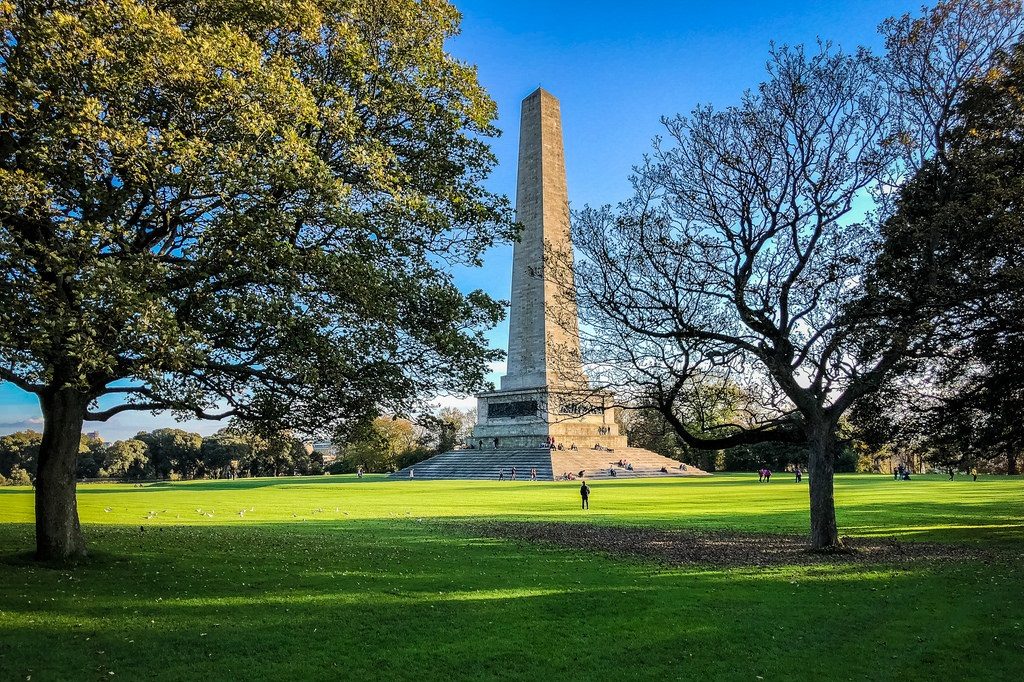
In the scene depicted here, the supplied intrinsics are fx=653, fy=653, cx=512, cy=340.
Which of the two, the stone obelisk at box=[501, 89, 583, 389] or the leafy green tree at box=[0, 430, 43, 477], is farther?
the leafy green tree at box=[0, 430, 43, 477]

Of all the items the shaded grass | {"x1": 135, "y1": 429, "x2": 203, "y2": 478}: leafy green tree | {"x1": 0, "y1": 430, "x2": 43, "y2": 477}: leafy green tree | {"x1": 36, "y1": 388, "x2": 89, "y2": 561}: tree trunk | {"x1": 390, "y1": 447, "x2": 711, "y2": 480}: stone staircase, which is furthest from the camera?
{"x1": 135, "y1": 429, "x2": 203, "y2": 478}: leafy green tree

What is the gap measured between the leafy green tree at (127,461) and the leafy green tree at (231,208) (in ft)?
233

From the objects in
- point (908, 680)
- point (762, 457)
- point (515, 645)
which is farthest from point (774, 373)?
point (762, 457)

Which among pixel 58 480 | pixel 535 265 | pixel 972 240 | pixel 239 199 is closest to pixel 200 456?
pixel 535 265

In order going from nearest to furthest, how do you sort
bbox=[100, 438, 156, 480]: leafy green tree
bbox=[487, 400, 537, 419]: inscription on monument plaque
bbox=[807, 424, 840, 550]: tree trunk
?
bbox=[807, 424, 840, 550]: tree trunk < bbox=[487, 400, 537, 419]: inscription on monument plaque < bbox=[100, 438, 156, 480]: leafy green tree

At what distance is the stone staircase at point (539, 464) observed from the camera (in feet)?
171

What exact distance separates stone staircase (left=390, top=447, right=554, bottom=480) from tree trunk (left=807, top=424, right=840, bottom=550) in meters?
34.5

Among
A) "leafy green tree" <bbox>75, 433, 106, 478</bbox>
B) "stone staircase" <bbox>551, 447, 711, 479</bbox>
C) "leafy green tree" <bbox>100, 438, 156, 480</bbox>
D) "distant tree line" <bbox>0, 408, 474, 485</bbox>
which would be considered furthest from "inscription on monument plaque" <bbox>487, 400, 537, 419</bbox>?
"leafy green tree" <bbox>75, 433, 106, 478</bbox>

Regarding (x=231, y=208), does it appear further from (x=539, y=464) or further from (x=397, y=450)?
(x=397, y=450)

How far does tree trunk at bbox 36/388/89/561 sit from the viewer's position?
12.5 metres

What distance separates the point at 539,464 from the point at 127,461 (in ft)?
171

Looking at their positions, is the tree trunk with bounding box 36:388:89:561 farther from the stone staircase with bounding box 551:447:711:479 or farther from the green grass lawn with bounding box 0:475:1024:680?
the stone staircase with bounding box 551:447:711:479

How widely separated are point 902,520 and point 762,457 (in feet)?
185

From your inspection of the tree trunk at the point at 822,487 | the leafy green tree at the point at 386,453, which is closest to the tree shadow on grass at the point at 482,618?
the tree trunk at the point at 822,487
